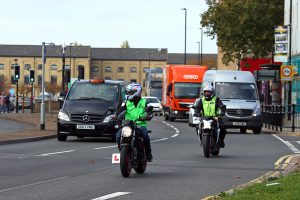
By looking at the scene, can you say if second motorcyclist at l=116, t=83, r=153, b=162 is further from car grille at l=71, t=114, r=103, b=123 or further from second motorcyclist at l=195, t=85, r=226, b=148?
car grille at l=71, t=114, r=103, b=123

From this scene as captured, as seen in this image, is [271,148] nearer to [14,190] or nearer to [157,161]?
[157,161]

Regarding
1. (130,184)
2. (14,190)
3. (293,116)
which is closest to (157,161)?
(130,184)

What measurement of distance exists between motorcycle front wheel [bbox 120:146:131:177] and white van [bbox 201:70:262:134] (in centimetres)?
2074

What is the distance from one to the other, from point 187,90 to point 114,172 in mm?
34815

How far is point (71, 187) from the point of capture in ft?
41.3

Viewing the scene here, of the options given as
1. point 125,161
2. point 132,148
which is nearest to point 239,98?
point 132,148

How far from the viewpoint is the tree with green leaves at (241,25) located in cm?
6219

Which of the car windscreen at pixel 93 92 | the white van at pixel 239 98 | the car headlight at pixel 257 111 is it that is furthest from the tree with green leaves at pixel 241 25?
the car windscreen at pixel 93 92

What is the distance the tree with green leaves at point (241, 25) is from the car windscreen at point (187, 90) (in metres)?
13.1

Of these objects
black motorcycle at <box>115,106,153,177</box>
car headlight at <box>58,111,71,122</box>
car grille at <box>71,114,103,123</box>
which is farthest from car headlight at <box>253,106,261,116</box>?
black motorcycle at <box>115,106,153,177</box>

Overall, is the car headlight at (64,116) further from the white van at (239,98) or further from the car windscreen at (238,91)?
the car windscreen at (238,91)

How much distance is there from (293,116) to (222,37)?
1035 inches

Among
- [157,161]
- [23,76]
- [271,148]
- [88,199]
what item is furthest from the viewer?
[23,76]

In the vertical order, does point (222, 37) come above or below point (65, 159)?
above
